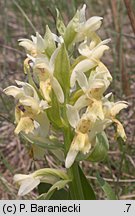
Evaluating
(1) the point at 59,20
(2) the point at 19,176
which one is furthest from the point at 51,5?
(2) the point at 19,176

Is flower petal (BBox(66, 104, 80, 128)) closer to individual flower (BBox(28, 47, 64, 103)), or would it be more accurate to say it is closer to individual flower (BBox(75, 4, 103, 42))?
individual flower (BBox(28, 47, 64, 103))

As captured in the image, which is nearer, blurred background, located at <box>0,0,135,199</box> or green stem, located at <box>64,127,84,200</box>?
green stem, located at <box>64,127,84,200</box>

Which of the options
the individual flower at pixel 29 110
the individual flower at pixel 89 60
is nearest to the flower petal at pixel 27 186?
the individual flower at pixel 29 110

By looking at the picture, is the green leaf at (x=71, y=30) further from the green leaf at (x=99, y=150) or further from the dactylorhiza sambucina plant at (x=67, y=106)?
the green leaf at (x=99, y=150)

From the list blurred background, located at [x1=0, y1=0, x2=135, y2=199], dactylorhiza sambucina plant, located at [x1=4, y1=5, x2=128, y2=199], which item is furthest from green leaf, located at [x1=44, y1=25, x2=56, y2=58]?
blurred background, located at [x1=0, y1=0, x2=135, y2=199]

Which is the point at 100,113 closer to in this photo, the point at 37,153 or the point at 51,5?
the point at 37,153

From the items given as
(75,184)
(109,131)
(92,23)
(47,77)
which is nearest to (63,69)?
(47,77)

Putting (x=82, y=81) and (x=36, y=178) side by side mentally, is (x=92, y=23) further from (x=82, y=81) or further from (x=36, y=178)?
(x=36, y=178)
